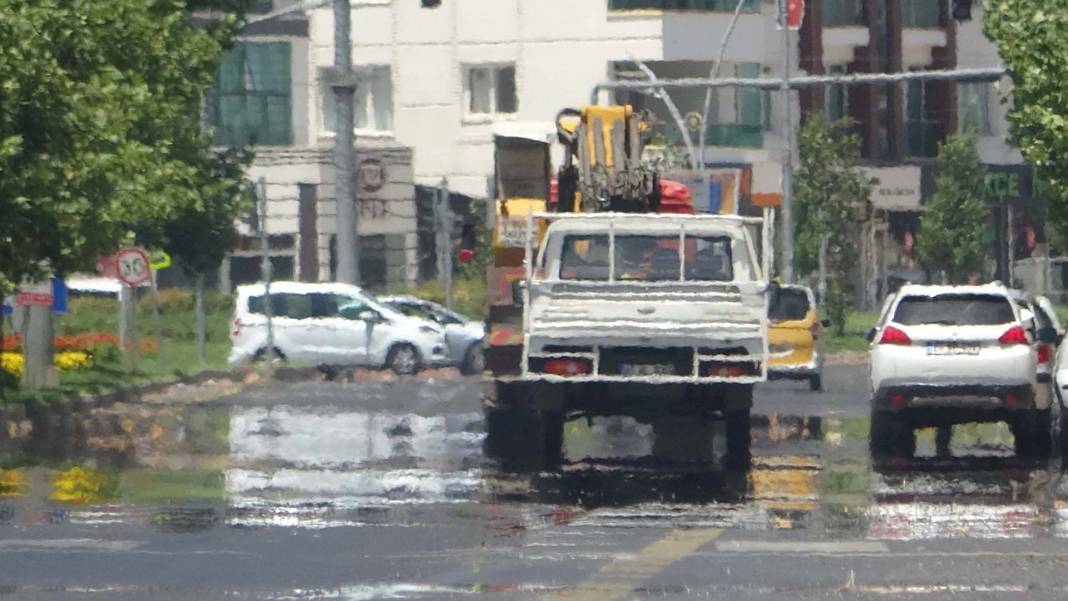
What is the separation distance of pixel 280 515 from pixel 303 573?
3.60 meters

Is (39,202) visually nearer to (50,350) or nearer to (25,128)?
(25,128)

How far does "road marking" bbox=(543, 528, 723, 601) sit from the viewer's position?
41.5 feet

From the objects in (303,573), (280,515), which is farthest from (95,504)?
(303,573)

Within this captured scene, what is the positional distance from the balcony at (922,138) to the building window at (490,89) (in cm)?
1411

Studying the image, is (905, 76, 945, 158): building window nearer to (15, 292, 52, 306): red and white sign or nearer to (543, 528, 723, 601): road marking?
(15, 292, 52, 306): red and white sign

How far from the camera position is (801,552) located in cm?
1470

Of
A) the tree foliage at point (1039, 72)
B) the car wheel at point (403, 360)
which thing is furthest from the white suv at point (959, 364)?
the car wheel at point (403, 360)

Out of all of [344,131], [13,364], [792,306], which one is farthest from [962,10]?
[344,131]

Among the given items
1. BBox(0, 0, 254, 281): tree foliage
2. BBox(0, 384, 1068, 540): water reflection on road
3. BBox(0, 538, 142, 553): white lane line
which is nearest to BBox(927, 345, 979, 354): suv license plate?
BBox(0, 384, 1068, 540): water reflection on road

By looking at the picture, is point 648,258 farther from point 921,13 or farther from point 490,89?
point 921,13

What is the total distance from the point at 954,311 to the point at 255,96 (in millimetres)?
44113

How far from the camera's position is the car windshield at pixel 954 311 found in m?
23.5

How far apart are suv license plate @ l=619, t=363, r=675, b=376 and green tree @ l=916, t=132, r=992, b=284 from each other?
48.1 meters

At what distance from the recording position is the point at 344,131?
44000mm
